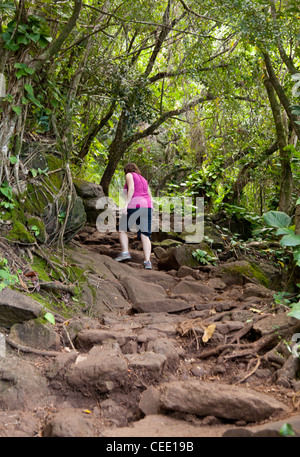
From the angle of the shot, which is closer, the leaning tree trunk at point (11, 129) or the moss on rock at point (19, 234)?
the moss on rock at point (19, 234)

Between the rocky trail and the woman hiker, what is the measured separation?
201 cm

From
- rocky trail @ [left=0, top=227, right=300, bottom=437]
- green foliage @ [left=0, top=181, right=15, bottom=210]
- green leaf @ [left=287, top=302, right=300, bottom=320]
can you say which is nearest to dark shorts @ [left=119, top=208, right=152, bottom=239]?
rocky trail @ [left=0, top=227, right=300, bottom=437]

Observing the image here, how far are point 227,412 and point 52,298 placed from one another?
241 centimetres

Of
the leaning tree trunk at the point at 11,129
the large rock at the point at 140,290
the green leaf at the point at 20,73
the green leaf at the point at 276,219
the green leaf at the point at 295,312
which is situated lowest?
the large rock at the point at 140,290

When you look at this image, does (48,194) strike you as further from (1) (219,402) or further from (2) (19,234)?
(1) (219,402)

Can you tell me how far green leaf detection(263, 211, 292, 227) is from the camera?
3715mm

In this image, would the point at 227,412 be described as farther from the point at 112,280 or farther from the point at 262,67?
the point at 262,67

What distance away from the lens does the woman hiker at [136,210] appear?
6672mm

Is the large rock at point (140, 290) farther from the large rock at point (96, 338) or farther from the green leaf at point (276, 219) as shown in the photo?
the green leaf at point (276, 219)

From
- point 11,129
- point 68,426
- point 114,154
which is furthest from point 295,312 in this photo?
point 114,154

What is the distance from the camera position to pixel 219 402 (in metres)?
2.35

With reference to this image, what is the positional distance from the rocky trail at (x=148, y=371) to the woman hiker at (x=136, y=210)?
2.01m

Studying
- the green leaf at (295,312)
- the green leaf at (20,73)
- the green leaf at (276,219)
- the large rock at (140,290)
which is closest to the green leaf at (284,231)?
the green leaf at (276,219)

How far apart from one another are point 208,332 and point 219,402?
52.6 inches
